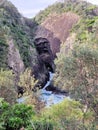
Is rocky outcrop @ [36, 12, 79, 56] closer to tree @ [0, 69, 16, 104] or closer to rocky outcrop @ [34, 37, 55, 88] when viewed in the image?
rocky outcrop @ [34, 37, 55, 88]

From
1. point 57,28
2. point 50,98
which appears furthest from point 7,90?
point 57,28

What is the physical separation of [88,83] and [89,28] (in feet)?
101

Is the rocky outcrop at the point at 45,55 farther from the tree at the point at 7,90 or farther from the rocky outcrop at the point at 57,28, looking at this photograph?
the tree at the point at 7,90

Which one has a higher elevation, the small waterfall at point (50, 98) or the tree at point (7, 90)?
the tree at point (7, 90)

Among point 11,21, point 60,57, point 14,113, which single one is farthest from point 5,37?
point 14,113

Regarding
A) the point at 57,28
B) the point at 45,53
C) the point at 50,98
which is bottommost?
the point at 50,98

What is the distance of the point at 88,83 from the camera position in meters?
14.9

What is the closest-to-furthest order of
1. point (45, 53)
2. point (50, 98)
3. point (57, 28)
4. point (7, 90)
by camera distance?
point (7, 90)
point (50, 98)
point (45, 53)
point (57, 28)

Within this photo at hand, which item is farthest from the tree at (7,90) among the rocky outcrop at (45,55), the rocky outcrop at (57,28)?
the rocky outcrop at (57,28)

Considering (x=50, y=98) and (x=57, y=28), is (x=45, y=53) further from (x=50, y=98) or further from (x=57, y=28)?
(x=50, y=98)

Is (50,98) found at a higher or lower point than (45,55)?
lower

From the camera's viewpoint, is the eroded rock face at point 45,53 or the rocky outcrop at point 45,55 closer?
the rocky outcrop at point 45,55

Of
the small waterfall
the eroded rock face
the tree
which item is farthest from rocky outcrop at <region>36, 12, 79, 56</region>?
the tree

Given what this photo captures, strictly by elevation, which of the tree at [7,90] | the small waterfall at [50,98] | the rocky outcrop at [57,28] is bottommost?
the small waterfall at [50,98]
